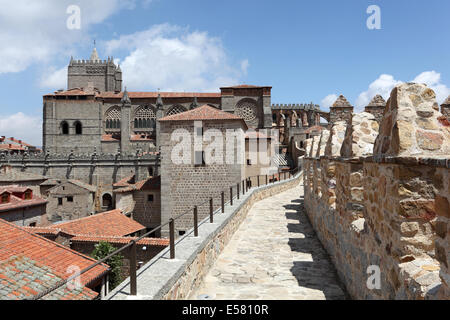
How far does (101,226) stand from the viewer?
72.3 feet

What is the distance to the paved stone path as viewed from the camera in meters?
4.39

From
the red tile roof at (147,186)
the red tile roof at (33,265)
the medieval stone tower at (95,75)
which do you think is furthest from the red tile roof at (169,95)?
the red tile roof at (33,265)

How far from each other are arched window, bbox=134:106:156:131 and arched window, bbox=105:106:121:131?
3.06 metres

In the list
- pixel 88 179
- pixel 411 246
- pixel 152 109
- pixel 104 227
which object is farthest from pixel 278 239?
pixel 152 109

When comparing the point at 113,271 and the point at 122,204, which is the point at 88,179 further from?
the point at 113,271

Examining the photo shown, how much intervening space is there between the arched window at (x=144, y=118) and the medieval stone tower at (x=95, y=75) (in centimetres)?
1890

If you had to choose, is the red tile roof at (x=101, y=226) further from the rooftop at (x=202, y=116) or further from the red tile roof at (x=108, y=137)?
the red tile roof at (x=108, y=137)

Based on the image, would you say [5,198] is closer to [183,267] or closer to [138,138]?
[138,138]

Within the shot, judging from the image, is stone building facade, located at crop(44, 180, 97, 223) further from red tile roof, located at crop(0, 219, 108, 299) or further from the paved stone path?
the paved stone path

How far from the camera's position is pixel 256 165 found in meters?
27.1

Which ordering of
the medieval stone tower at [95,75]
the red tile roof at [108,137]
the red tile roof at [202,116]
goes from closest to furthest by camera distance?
the red tile roof at [202,116] < the red tile roof at [108,137] < the medieval stone tower at [95,75]

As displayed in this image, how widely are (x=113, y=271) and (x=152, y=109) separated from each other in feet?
119

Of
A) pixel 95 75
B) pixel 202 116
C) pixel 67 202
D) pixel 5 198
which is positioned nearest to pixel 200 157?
pixel 202 116

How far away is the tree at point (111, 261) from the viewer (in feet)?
51.2
